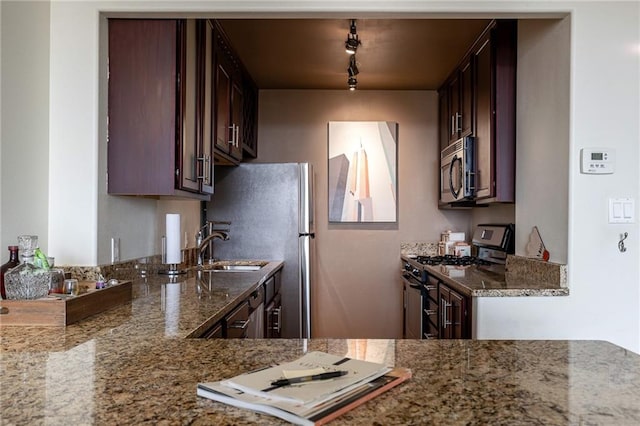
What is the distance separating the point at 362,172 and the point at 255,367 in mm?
3544

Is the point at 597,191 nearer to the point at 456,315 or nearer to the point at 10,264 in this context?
the point at 456,315

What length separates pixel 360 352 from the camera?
1121 mm

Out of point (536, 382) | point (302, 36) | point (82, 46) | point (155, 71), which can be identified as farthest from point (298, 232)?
point (536, 382)

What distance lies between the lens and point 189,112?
2449 mm

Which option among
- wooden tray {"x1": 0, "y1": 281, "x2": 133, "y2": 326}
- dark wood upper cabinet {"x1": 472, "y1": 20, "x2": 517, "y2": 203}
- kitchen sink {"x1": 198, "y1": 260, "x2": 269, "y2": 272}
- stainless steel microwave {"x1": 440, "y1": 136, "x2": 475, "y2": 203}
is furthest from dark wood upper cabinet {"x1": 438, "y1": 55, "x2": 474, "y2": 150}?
wooden tray {"x1": 0, "y1": 281, "x2": 133, "y2": 326}

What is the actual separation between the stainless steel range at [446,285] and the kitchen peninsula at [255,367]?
1.22m

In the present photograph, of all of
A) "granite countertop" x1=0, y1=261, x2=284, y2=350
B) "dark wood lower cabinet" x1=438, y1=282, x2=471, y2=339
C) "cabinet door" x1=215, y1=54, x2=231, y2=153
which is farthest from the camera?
"cabinet door" x1=215, y1=54, x2=231, y2=153

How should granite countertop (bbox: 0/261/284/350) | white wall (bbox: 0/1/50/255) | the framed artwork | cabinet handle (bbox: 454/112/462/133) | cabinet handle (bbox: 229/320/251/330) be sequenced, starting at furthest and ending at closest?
1. the framed artwork
2. cabinet handle (bbox: 454/112/462/133)
3. cabinet handle (bbox: 229/320/251/330)
4. white wall (bbox: 0/1/50/255)
5. granite countertop (bbox: 0/261/284/350)

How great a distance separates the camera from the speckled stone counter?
0.76 m

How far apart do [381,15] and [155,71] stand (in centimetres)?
101

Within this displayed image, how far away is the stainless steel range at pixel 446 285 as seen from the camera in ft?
8.23

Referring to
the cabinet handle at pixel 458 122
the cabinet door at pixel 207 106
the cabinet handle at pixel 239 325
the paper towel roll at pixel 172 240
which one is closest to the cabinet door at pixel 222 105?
the cabinet door at pixel 207 106

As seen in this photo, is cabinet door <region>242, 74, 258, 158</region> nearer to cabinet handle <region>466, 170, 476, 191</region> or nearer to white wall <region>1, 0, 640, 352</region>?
cabinet handle <region>466, 170, 476, 191</region>

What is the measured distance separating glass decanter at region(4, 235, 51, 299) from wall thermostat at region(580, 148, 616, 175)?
6.81 feet
